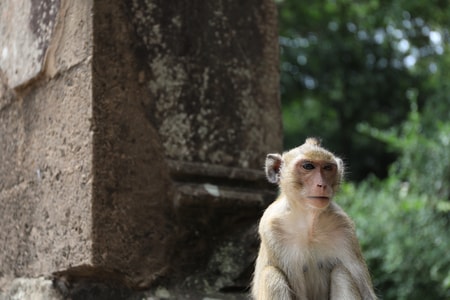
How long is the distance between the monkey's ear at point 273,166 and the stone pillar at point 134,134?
0.36m

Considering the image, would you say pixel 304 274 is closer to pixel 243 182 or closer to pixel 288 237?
pixel 288 237

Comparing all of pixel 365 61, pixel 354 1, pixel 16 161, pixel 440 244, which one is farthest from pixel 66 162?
pixel 365 61

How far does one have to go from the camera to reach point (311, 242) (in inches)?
145

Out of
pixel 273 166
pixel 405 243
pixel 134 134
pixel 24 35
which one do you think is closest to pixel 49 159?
pixel 134 134

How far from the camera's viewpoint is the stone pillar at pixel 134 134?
378cm

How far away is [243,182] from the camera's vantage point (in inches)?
169

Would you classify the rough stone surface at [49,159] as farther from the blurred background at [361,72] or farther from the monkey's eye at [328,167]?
the blurred background at [361,72]

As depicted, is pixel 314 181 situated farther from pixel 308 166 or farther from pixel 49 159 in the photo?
pixel 49 159

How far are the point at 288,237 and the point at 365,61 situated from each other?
11.2 meters

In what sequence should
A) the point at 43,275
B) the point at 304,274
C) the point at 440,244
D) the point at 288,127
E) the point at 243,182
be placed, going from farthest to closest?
the point at 288,127 < the point at 440,244 < the point at 243,182 < the point at 43,275 < the point at 304,274

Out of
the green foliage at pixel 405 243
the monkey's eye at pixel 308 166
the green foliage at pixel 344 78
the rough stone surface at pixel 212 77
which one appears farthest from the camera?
the green foliage at pixel 344 78

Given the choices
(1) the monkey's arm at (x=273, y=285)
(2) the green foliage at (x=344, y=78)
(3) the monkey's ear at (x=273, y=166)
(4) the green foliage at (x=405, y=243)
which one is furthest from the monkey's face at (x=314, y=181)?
(2) the green foliage at (x=344, y=78)

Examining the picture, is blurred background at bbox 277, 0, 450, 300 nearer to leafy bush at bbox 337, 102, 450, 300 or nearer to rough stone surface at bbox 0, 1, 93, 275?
leafy bush at bbox 337, 102, 450, 300

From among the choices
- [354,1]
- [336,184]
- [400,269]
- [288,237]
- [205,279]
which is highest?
[354,1]
